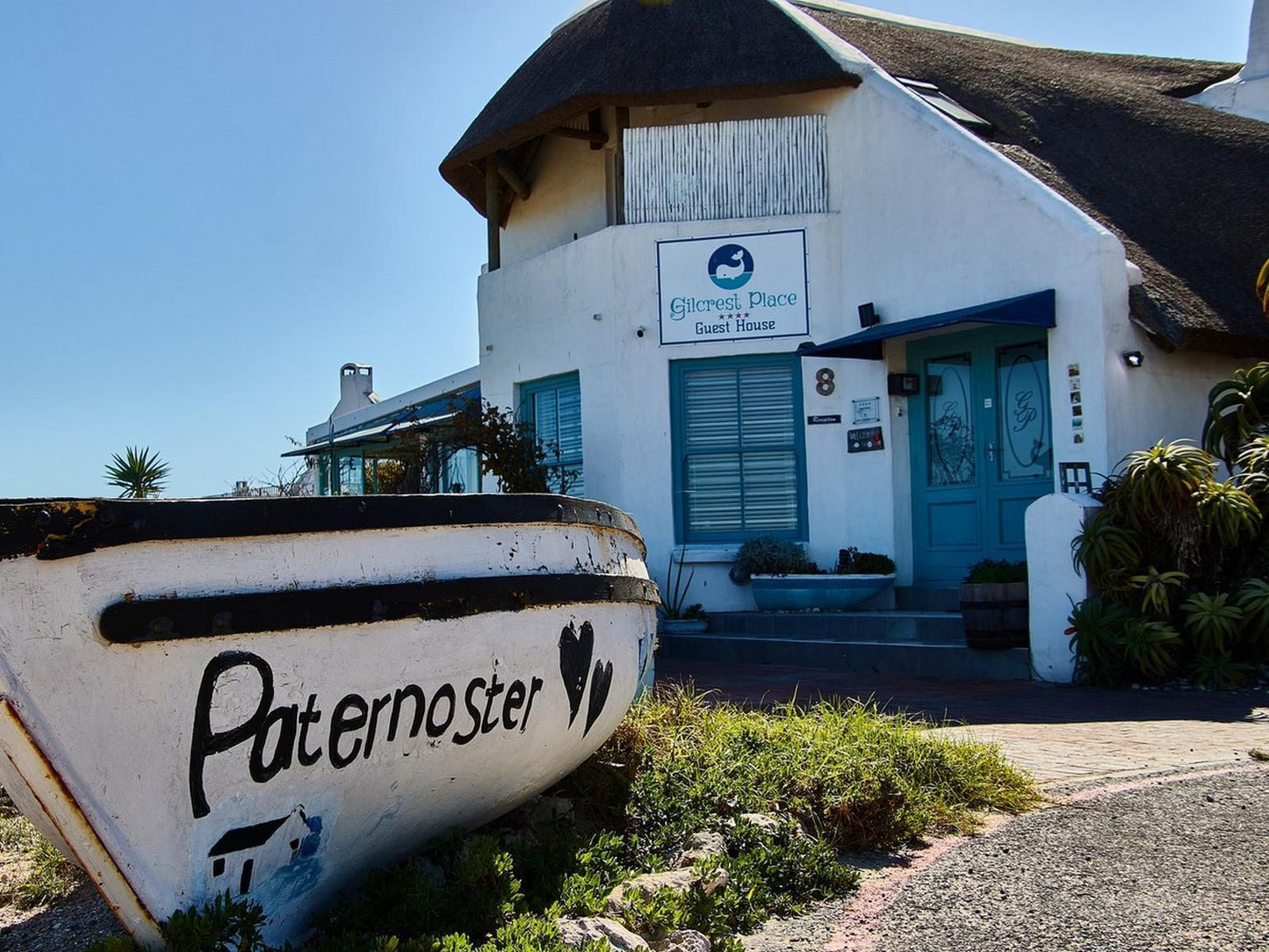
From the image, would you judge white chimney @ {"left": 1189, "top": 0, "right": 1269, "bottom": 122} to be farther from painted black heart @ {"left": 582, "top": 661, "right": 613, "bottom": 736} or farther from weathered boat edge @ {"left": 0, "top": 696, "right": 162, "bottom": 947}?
weathered boat edge @ {"left": 0, "top": 696, "right": 162, "bottom": 947}

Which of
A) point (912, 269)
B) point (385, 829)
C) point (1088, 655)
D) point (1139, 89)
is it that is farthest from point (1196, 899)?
point (1139, 89)

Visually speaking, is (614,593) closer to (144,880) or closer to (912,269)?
(144,880)

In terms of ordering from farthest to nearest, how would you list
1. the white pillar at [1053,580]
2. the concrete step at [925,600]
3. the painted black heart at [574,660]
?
the concrete step at [925,600] < the white pillar at [1053,580] < the painted black heart at [574,660]

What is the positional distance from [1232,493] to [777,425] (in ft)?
15.9

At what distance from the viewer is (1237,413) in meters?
9.45

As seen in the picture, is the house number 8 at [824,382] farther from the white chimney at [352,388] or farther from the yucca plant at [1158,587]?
the white chimney at [352,388]

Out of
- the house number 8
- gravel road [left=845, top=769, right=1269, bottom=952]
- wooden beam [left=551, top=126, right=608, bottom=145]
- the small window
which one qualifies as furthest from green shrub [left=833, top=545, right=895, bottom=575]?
gravel road [left=845, top=769, right=1269, bottom=952]

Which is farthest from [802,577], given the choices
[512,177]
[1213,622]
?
[512,177]

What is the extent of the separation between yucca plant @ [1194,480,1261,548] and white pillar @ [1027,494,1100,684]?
2.49ft

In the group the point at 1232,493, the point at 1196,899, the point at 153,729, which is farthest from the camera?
the point at 1232,493

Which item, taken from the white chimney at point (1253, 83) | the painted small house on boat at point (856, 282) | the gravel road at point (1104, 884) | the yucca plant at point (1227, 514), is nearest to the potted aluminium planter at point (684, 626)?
the painted small house on boat at point (856, 282)

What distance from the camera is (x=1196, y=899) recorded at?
12.6 feet

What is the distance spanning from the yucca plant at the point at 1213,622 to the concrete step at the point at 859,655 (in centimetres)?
125

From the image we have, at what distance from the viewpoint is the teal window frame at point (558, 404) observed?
1338cm
